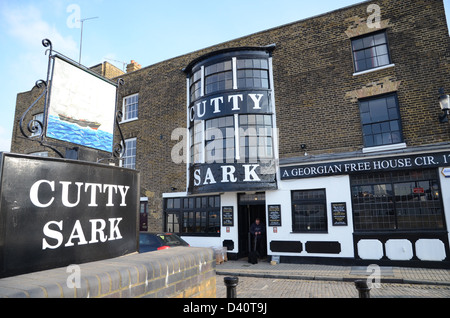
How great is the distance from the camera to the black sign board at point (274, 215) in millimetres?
11602

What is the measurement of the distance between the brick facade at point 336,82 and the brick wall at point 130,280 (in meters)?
9.17

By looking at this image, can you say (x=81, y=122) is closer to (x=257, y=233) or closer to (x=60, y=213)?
(x=60, y=213)

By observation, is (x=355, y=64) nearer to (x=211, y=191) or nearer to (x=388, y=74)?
(x=388, y=74)

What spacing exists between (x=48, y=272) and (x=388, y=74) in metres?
11.9

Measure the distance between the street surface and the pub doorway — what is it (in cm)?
398

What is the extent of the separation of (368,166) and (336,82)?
139 inches

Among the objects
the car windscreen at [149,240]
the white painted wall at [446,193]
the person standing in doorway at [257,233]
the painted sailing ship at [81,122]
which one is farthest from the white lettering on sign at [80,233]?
the white painted wall at [446,193]

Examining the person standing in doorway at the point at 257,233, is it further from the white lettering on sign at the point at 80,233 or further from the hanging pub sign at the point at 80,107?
the white lettering on sign at the point at 80,233

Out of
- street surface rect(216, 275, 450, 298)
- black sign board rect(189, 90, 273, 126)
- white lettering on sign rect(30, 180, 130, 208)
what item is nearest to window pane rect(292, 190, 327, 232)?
street surface rect(216, 275, 450, 298)

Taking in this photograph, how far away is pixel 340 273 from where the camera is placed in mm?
8969

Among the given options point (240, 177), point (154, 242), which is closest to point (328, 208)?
point (240, 177)

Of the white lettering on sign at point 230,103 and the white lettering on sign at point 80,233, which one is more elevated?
the white lettering on sign at point 230,103
